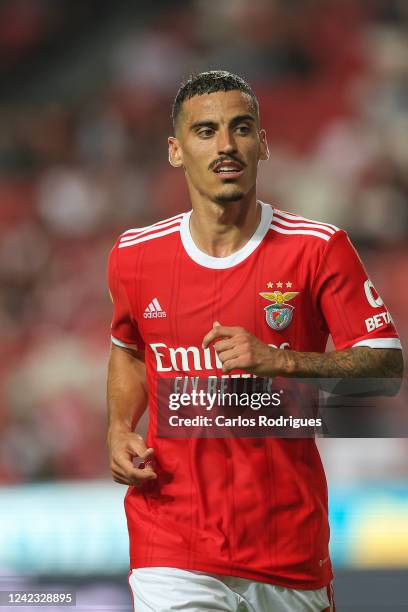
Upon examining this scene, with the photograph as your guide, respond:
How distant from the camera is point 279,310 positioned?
2.55 metres

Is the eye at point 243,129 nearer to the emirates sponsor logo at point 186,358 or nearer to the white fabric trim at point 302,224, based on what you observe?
the white fabric trim at point 302,224

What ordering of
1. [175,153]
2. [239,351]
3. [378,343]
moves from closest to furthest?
[239,351], [378,343], [175,153]

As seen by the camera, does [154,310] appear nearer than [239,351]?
No

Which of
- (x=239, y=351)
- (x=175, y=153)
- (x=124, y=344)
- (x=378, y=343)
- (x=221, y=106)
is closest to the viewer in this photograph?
(x=239, y=351)

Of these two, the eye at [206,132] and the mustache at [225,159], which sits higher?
the eye at [206,132]

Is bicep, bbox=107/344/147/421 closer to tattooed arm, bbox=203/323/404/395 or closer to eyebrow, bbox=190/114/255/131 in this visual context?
tattooed arm, bbox=203/323/404/395

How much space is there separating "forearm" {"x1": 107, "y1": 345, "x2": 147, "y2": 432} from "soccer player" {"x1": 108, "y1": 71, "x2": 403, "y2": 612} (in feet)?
0.35

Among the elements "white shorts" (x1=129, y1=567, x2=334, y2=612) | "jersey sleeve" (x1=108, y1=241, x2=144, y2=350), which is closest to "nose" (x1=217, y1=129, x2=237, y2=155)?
"jersey sleeve" (x1=108, y1=241, x2=144, y2=350)

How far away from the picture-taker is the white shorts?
2.45 metres

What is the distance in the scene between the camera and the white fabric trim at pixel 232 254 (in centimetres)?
264

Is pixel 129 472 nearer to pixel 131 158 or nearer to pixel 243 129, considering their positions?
pixel 243 129

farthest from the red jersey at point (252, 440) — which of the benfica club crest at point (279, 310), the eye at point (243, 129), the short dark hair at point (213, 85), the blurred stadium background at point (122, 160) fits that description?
the blurred stadium background at point (122, 160)

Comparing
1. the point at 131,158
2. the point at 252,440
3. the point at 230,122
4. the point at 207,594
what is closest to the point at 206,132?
the point at 230,122

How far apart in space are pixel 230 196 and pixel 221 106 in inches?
9.6
